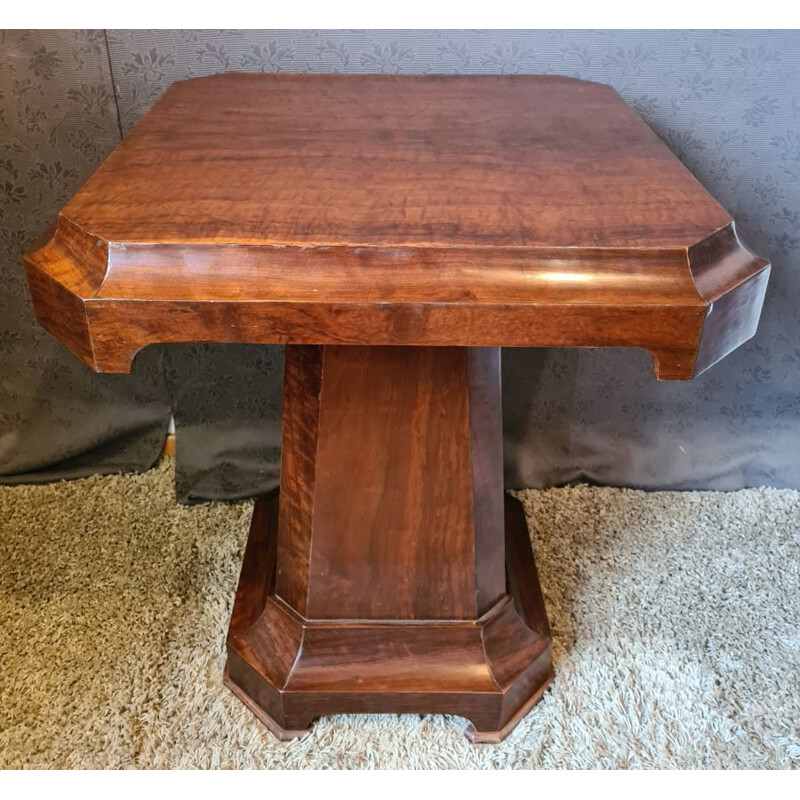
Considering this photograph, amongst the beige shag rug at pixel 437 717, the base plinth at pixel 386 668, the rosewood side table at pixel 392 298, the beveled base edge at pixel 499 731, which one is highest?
the rosewood side table at pixel 392 298

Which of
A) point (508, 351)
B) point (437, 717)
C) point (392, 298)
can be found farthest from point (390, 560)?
point (508, 351)

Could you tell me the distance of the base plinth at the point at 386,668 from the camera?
1.03m

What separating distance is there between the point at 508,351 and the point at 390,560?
1.82 ft

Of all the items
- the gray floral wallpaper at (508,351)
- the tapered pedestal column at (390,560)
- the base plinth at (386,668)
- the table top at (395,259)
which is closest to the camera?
the table top at (395,259)

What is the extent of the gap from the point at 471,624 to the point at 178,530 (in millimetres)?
589

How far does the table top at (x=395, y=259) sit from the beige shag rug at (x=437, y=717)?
23.4 inches

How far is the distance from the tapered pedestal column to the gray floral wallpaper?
0.44 metres

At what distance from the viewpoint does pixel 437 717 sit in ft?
3.58

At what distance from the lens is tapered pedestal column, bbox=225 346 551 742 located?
91 centimetres

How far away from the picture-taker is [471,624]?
41.1 inches

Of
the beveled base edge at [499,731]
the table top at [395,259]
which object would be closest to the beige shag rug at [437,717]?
the beveled base edge at [499,731]

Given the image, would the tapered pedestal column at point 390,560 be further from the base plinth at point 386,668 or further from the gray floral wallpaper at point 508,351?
the gray floral wallpaper at point 508,351

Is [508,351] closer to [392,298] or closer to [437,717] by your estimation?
[437,717]

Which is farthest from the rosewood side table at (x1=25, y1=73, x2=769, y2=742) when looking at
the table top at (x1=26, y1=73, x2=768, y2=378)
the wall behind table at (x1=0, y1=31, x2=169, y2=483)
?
the wall behind table at (x1=0, y1=31, x2=169, y2=483)
